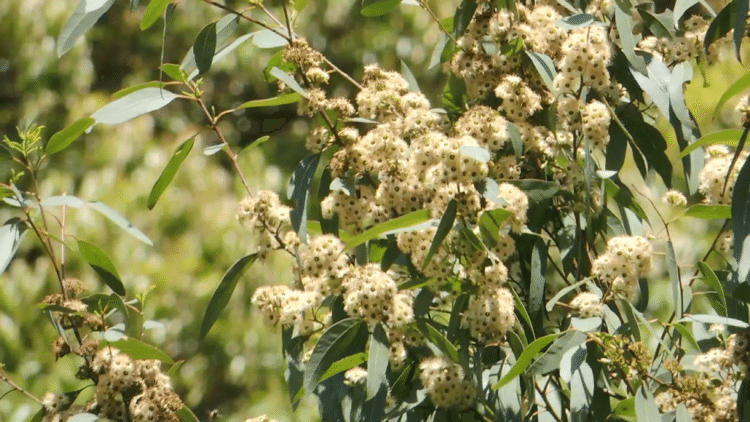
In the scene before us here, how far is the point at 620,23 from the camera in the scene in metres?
1.02

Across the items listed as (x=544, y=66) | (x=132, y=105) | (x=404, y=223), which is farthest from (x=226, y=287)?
(x=544, y=66)

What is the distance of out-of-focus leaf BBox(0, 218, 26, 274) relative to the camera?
1070 mm

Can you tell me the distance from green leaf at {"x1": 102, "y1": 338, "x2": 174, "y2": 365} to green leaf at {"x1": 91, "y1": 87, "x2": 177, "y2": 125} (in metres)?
0.26

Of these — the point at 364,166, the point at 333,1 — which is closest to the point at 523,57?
the point at 364,166

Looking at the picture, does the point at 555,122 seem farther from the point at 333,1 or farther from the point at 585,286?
the point at 333,1

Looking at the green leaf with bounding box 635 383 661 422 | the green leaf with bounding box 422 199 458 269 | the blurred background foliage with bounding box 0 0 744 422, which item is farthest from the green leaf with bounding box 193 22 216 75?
the blurred background foliage with bounding box 0 0 744 422

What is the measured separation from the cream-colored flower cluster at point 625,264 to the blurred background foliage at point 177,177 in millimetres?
1968

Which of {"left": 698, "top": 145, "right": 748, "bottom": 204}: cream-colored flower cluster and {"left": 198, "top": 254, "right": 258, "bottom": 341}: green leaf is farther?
{"left": 198, "top": 254, "right": 258, "bottom": 341}: green leaf

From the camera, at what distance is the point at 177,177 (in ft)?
12.5

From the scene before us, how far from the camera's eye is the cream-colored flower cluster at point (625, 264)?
0.92 meters

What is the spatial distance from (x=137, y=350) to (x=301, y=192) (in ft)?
0.88

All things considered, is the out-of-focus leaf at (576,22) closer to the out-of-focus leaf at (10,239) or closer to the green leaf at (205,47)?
the green leaf at (205,47)

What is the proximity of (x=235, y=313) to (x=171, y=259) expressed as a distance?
325 millimetres

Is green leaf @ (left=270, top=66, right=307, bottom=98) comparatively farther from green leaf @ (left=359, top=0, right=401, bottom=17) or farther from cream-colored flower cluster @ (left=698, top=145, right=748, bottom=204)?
cream-colored flower cluster @ (left=698, top=145, right=748, bottom=204)
